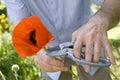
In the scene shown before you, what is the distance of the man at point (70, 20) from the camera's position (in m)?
1.01

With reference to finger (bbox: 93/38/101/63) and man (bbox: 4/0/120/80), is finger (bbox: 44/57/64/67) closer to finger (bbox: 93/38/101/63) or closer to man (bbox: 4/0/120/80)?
man (bbox: 4/0/120/80)

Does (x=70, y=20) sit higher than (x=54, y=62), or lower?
higher

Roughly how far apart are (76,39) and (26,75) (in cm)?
159

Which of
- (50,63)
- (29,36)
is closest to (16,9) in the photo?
(50,63)

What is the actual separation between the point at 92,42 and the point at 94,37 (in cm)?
2

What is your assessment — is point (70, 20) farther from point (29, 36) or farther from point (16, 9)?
point (29, 36)

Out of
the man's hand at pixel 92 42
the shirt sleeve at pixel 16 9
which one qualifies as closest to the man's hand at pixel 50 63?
the man's hand at pixel 92 42

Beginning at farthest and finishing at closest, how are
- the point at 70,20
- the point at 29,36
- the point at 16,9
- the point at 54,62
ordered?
the point at 70,20 < the point at 16,9 < the point at 54,62 < the point at 29,36

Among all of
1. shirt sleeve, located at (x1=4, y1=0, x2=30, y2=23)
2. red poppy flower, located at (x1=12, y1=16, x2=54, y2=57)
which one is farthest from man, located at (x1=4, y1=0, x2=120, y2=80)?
red poppy flower, located at (x1=12, y1=16, x2=54, y2=57)

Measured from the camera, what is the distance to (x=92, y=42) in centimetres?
99

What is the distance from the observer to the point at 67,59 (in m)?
1.10

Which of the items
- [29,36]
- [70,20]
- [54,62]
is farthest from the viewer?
[70,20]

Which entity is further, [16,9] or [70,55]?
[16,9]

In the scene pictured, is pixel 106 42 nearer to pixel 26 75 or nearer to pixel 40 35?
pixel 40 35
